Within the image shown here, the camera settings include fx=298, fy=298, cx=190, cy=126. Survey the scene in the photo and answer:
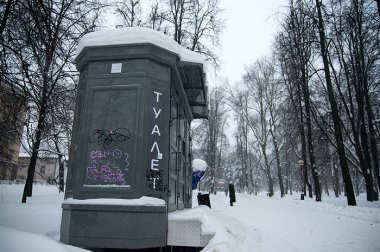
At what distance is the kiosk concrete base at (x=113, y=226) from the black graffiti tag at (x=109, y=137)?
1206 mm

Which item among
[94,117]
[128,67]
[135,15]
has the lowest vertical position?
[94,117]

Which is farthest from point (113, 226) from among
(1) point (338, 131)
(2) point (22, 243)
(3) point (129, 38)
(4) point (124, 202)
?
(1) point (338, 131)

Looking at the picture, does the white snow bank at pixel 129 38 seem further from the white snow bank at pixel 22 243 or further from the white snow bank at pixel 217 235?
the white snow bank at pixel 22 243

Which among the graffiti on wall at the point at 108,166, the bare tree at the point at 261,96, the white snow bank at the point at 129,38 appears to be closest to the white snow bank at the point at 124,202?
the graffiti on wall at the point at 108,166

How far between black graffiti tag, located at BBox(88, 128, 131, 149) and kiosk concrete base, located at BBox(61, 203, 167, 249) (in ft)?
3.96

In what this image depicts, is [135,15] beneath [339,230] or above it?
above

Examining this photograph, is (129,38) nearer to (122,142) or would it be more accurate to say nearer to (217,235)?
(122,142)

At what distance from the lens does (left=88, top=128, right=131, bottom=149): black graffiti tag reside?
591 cm

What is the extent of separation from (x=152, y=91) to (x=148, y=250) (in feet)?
10.9

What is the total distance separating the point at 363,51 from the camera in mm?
19672

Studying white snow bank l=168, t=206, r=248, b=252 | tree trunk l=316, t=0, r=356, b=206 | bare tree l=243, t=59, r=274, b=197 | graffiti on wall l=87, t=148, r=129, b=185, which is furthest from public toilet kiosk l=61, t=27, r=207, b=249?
bare tree l=243, t=59, r=274, b=197

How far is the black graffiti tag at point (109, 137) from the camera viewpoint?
591 centimetres

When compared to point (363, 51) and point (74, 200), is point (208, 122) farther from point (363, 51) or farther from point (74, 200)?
point (74, 200)

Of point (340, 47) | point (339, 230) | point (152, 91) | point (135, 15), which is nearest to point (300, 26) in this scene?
point (340, 47)
